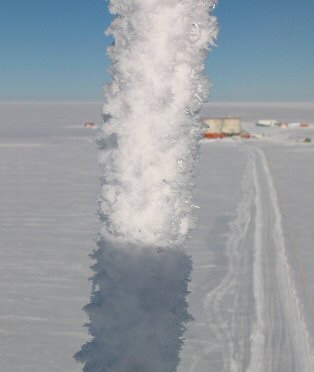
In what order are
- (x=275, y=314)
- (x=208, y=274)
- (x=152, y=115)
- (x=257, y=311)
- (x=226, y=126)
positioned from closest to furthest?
(x=152, y=115) → (x=275, y=314) → (x=257, y=311) → (x=208, y=274) → (x=226, y=126)

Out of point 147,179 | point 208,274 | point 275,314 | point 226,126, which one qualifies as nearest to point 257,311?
point 275,314

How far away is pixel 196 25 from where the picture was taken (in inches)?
44.0

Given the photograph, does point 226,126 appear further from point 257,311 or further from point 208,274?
point 257,311

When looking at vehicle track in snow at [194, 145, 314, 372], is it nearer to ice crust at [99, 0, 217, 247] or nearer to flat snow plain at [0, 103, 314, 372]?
flat snow plain at [0, 103, 314, 372]

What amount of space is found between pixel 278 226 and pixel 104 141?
13697 millimetres

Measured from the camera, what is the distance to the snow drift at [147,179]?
1.12m

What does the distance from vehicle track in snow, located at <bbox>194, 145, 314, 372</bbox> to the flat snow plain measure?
2cm

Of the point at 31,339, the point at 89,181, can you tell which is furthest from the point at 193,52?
the point at 89,181

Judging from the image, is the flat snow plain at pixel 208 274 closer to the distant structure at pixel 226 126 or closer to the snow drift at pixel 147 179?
the snow drift at pixel 147 179

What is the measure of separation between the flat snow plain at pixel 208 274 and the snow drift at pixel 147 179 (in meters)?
1.22

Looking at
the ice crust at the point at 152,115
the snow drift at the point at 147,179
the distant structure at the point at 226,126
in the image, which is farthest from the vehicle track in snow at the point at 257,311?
the distant structure at the point at 226,126

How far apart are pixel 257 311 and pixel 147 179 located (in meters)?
7.61

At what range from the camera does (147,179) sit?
1156 millimetres

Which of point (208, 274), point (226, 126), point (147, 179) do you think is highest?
point (226, 126)
